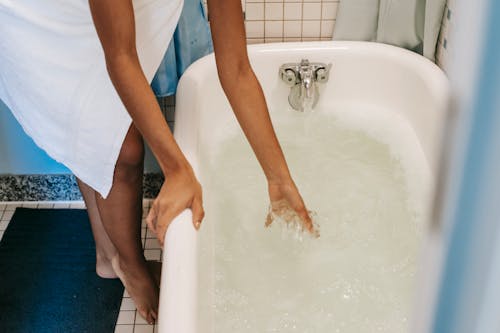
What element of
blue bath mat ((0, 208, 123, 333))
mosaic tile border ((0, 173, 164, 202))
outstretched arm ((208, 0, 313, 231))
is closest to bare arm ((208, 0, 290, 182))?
outstretched arm ((208, 0, 313, 231))

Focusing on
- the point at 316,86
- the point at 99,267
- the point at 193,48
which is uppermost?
the point at 193,48

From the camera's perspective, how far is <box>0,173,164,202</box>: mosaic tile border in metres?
2.19

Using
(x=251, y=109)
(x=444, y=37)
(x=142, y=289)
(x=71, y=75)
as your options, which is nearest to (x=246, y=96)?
(x=251, y=109)

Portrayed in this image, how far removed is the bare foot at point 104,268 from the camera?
1866 millimetres

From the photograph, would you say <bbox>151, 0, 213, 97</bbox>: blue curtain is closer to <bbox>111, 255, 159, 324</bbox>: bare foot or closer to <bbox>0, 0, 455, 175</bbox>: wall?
<bbox>0, 0, 455, 175</bbox>: wall

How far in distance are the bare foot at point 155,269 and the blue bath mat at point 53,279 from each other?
107mm

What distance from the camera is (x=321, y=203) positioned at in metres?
1.70

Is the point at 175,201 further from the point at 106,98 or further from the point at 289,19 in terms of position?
the point at 289,19

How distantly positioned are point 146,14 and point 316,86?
2.37 feet

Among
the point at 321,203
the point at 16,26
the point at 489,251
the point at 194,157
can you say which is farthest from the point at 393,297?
the point at 489,251

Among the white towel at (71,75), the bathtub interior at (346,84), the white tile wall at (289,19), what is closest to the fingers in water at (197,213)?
the white towel at (71,75)

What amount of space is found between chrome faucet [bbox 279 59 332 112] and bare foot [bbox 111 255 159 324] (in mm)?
702

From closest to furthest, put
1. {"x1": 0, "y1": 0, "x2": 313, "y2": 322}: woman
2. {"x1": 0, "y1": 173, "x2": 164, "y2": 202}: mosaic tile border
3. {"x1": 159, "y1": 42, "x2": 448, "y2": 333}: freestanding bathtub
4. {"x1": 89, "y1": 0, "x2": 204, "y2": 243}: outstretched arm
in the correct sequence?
{"x1": 89, "y1": 0, "x2": 204, "y2": 243}: outstretched arm
{"x1": 0, "y1": 0, "x2": 313, "y2": 322}: woman
{"x1": 159, "y1": 42, "x2": 448, "y2": 333}: freestanding bathtub
{"x1": 0, "y1": 173, "x2": 164, "y2": 202}: mosaic tile border

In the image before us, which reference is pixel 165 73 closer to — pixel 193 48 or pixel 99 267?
pixel 193 48
